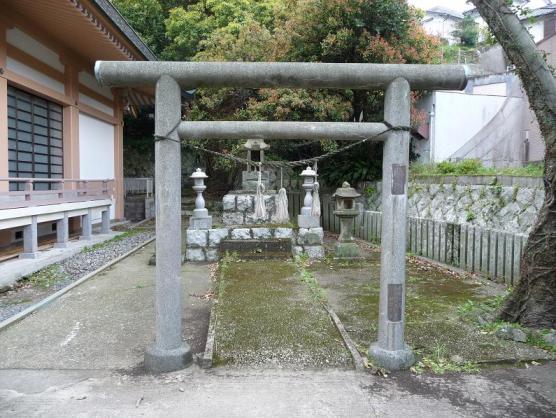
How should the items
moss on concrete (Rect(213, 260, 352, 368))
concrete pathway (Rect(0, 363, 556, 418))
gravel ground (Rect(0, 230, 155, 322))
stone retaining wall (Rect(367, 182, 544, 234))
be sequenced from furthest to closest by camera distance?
stone retaining wall (Rect(367, 182, 544, 234)) → gravel ground (Rect(0, 230, 155, 322)) → moss on concrete (Rect(213, 260, 352, 368)) → concrete pathway (Rect(0, 363, 556, 418))

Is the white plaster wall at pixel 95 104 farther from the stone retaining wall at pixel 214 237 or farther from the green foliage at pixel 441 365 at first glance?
the green foliage at pixel 441 365

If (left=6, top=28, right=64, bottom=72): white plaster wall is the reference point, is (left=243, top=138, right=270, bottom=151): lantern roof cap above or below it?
below

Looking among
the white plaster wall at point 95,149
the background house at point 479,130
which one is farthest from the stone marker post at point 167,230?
the background house at point 479,130

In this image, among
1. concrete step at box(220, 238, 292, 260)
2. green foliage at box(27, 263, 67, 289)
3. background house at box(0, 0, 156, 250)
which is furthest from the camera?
concrete step at box(220, 238, 292, 260)

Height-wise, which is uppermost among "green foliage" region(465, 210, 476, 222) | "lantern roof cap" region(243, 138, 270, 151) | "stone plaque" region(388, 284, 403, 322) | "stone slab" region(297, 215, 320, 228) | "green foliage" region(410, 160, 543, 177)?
"lantern roof cap" region(243, 138, 270, 151)

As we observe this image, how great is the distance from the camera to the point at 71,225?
38.4ft

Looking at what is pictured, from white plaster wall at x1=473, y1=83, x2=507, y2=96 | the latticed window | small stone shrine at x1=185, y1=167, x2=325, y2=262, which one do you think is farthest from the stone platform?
white plaster wall at x1=473, y1=83, x2=507, y2=96

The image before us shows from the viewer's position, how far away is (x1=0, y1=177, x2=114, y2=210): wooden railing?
7.38m

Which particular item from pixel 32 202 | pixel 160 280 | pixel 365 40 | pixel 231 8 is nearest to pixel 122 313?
pixel 160 280

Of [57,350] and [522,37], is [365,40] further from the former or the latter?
[57,350]

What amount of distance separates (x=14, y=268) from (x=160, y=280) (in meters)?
5.13

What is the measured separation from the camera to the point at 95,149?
13211mm

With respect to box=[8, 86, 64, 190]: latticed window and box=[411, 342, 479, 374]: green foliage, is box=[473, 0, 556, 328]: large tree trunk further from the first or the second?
box=[8, 86, 64, 190]: latticed window

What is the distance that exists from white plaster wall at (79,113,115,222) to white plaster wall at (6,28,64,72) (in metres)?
1.96
